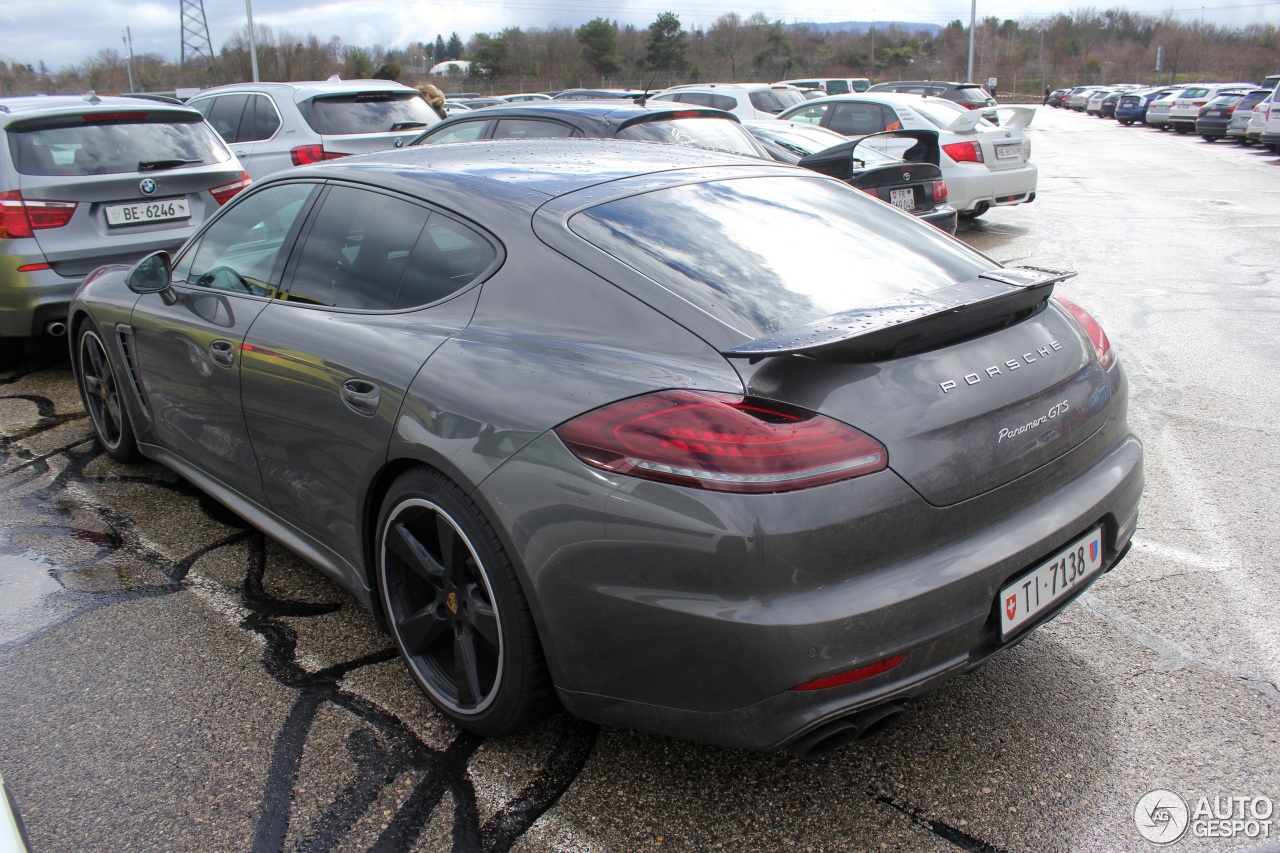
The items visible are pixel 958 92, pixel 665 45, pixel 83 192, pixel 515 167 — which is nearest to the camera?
pixel 515 167

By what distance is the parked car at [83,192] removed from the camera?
5.76 m

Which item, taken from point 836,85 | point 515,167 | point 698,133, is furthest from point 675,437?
point 836,85

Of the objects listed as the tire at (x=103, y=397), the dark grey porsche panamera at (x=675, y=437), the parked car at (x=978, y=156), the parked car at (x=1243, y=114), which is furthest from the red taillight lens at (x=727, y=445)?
the parked car at (x=1243, y=114)

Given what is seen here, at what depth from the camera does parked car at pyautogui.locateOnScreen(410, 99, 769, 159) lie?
6.80 m

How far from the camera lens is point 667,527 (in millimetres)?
1975

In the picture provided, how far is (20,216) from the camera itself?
575 cm

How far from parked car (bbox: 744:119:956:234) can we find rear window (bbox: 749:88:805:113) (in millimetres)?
6780

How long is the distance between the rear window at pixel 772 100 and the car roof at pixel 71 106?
38.4ft

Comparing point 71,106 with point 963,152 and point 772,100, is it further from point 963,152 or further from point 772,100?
point 772,100

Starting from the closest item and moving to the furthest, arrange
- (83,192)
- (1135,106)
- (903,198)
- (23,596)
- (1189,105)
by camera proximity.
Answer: (23,596) → (83,192) → (903,198) → (1189,105) → (1135,106)

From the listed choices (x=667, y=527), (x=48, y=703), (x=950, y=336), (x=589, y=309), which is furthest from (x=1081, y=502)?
(x=48, y=703)

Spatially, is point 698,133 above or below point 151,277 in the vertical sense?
above

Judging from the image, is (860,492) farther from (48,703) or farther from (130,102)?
(130,102)

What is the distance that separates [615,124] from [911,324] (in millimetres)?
5003
